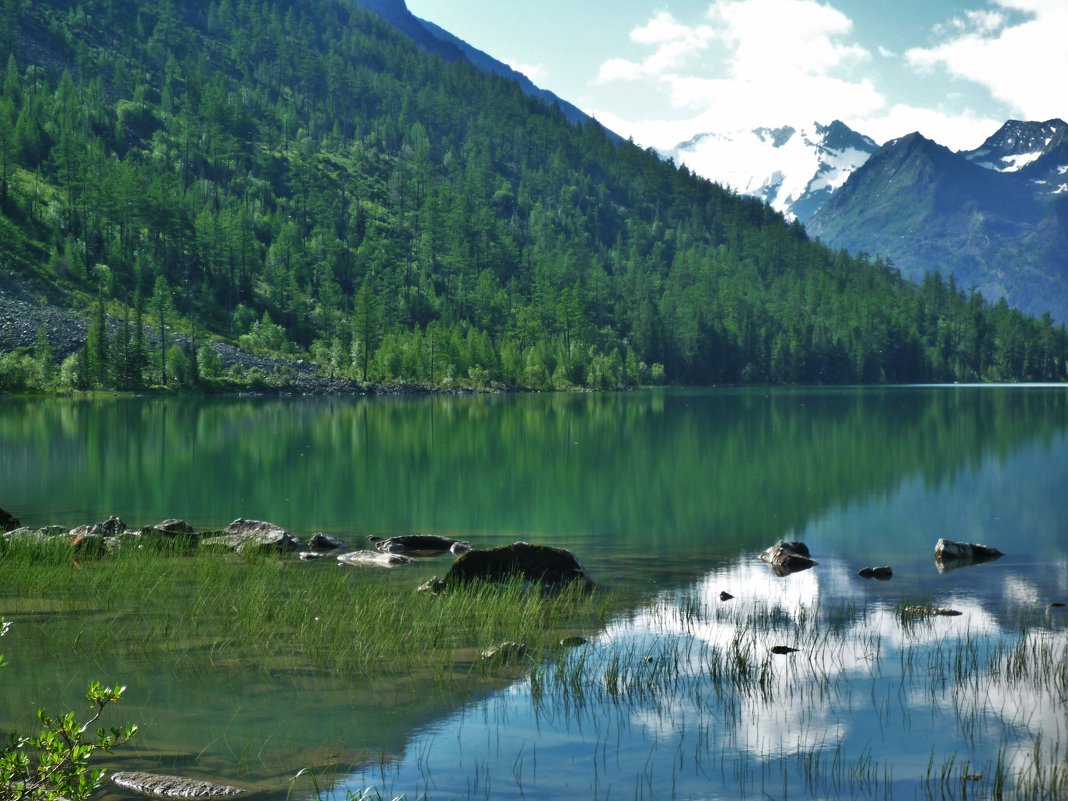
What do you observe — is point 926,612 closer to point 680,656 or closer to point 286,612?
point 680,656

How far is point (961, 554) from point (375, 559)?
56.8ft

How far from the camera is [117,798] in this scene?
39.2 ft

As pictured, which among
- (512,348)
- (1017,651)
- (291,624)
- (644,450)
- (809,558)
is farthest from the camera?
(512,348)

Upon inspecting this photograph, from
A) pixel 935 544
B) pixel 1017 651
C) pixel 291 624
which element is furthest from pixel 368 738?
pixel 935 544

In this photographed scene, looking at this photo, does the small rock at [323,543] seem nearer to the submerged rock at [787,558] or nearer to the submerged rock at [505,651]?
the submerged rock at [787,558]

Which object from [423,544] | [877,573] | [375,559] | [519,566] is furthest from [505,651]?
[877,573]

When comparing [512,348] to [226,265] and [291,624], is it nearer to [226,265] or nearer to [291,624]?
[226,265]

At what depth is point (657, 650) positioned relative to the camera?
18953 millimetres

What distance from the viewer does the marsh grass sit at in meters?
18.1

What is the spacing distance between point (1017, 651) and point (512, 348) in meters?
175

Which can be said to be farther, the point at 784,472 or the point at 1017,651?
the point at 784,472

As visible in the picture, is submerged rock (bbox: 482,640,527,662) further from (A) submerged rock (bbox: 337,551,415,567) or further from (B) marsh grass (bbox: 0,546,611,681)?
(A) submerged rock (bbox: 337,551,415,567)

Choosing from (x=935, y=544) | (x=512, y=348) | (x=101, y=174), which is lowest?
(x=935, y=544)

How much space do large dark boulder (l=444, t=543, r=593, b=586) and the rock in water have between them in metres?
11.4
